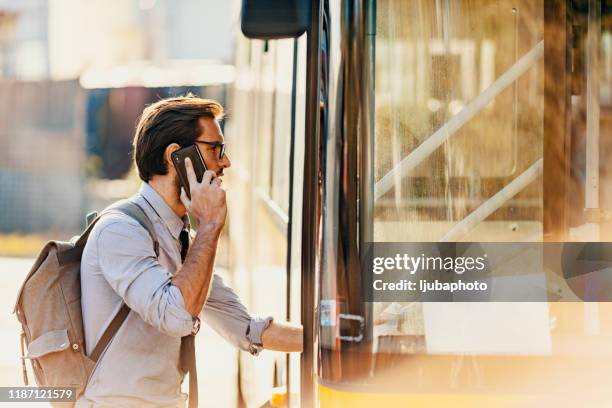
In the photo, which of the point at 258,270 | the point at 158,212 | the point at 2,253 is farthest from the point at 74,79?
the point at 158,212

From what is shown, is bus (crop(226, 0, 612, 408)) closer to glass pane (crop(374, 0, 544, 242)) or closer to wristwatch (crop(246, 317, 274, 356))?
glass pane (crop(374, 0, 544, 242))

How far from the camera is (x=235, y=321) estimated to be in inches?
123

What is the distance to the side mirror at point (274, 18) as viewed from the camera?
2717 mm

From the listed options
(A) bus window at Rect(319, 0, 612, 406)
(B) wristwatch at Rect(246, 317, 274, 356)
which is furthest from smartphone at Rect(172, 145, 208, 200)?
(B) wristwatch at Rect(246, 317, 274, 356)

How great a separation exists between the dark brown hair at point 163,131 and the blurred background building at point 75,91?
9.84 m

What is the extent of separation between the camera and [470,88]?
2766 mm

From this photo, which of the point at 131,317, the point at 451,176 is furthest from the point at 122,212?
the point at 451,176

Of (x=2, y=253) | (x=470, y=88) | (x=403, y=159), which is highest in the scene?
(x=470, y=88)

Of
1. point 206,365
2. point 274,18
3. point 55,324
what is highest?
point 274,18

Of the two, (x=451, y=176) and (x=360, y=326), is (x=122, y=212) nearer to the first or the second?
(x=360, y=326)

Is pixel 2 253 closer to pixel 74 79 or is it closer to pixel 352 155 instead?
pixel 74 79

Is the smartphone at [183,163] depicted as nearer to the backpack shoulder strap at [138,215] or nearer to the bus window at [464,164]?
the backpack shoulder strap at [138,215]

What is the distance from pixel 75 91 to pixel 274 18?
11385 mm

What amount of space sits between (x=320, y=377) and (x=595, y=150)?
919 mm
